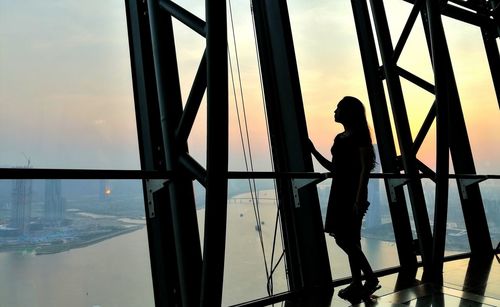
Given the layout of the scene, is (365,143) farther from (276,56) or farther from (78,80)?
(78,80)

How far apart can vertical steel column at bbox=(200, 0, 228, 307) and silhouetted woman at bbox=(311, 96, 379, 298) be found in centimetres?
110

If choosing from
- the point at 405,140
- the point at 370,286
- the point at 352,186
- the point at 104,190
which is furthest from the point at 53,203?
the point at 405,140

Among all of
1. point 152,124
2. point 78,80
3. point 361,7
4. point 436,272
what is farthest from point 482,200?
point 78,80

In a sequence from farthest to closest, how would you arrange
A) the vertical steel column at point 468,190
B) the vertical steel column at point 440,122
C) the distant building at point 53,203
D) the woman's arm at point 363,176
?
the vertical steel column at point 468,190 → the vertical steel column at point 440,122 → the woman's arm at point 363,176 → the distant building at point 53,203

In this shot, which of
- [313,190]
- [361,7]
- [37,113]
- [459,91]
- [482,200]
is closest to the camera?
[37,113]

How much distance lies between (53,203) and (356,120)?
6.20 feet

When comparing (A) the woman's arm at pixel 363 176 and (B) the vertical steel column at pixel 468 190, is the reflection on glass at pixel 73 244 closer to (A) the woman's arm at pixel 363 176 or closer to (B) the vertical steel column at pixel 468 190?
(A) the woman's arm at pixel 363 176

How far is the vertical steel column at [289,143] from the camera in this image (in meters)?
3.02

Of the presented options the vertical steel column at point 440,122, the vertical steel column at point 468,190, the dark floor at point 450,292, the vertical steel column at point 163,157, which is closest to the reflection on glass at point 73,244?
the vertical steel column at point 163,157

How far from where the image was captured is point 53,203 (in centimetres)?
204

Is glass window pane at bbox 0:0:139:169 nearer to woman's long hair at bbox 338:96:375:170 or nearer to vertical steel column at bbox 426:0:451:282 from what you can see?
woman's long hair at bbox 338:96:375:170

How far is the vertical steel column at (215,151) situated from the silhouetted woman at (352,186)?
1.10 metres

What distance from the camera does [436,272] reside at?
338cm

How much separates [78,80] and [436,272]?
3.27 m
